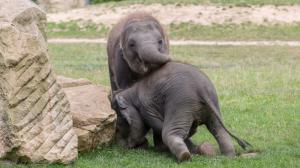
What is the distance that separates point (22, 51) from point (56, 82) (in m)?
0.72

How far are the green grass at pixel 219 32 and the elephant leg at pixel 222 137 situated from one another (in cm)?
1858

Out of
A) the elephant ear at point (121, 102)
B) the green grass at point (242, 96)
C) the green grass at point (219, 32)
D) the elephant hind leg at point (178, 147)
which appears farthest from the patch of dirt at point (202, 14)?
the elephant hind leg at point (178, 147)

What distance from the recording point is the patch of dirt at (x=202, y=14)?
29906 millimetres

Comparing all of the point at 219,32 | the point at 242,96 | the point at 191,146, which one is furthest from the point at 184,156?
the point at 219,32

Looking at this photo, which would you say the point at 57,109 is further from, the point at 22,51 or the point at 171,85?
the point at 171,85

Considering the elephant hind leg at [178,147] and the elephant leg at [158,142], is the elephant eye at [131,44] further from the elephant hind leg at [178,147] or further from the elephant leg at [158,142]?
the elephant hind leg at [178,147]

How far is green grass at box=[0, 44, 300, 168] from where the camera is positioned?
8641 millimetres

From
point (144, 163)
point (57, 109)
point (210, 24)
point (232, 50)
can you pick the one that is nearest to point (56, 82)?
point (57, 109)

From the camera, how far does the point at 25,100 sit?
26.3ft

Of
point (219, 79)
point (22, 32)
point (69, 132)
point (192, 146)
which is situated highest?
point (22, 32)

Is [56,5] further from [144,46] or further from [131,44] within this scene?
[144,46]

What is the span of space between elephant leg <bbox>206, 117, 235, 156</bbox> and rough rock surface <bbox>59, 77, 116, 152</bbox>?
46.9 inches

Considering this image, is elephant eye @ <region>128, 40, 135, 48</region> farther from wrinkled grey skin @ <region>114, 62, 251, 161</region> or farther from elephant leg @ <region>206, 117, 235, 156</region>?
elephant leg @ <region>206, 117, 235, 156</region>

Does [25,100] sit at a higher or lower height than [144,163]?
higher
